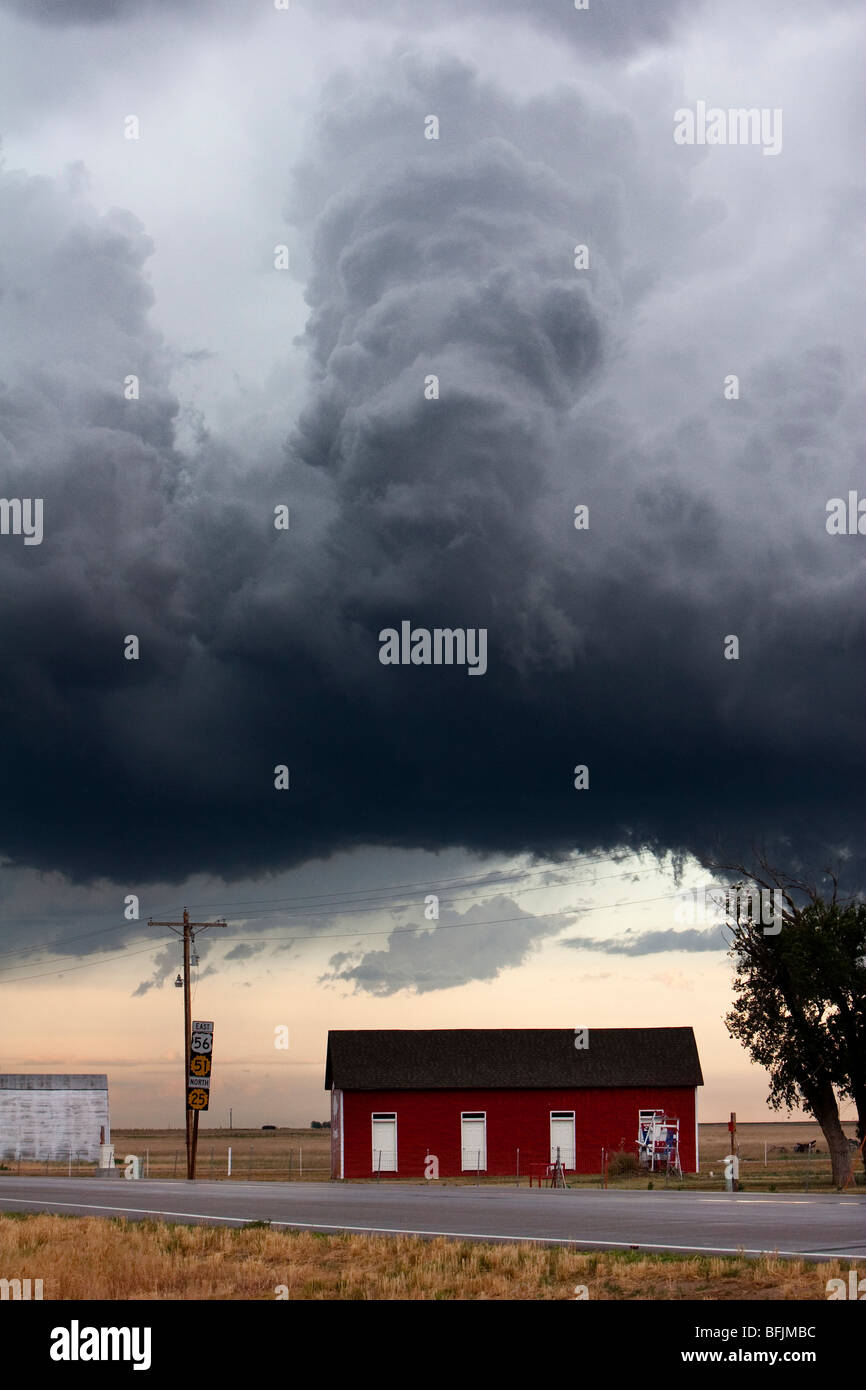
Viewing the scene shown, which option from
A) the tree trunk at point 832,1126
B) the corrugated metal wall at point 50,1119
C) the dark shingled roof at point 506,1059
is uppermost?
the dark shingled roof at point 506,1059

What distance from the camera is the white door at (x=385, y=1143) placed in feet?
209

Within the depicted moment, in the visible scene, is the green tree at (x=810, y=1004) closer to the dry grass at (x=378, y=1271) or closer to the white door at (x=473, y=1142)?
the white door at (x=473, y=1142)

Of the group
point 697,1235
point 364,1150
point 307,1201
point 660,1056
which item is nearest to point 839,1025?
point 660,1056

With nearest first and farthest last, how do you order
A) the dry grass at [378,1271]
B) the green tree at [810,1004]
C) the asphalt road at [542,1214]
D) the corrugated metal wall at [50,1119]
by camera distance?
the dry grass at [378,1271] → the asphalt road at [542,1214] → the green tree at [810,1004] → the corrugated metal wall at [50,1119]

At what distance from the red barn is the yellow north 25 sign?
23.6 ft

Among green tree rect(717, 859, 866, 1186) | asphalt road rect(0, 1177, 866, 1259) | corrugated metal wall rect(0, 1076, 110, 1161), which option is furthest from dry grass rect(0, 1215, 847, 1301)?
corrugated metal wall rect(0, 1076, 110, 1161)

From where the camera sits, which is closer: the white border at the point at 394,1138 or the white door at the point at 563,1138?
the white border at the point at 394,1138

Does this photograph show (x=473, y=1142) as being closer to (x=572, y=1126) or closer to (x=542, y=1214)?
(x=572, y=1126)

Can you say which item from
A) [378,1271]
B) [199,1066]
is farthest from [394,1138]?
[378,1271]

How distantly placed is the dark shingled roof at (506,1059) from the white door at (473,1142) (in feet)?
4.67

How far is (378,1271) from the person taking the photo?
16.2 m

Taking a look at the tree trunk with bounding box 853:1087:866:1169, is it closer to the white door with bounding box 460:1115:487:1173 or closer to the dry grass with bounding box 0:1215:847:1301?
the white door with bounding box 460:1115:487:1173

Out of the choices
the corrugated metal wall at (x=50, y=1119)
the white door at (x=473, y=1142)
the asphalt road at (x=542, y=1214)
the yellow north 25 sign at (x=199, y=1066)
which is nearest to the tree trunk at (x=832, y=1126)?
the white door at (x=473, y=1142)
